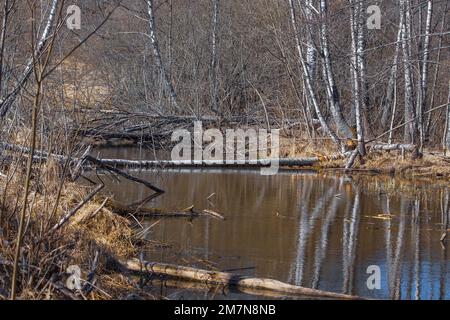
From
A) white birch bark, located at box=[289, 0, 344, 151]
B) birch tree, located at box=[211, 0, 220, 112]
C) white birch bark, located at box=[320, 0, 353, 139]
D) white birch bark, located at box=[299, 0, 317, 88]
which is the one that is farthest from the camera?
birch tree, located at box=[211, 0, 220, 112]

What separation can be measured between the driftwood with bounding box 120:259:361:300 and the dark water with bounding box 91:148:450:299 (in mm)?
175

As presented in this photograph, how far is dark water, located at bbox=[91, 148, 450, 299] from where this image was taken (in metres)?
8.49

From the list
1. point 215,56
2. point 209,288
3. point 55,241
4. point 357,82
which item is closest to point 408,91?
point 357,82

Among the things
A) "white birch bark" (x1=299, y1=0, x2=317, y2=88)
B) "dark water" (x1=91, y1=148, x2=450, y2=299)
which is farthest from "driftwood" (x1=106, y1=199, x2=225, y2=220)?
"white birch bark" (x1=299, y1=0, x2=317, y2=88)

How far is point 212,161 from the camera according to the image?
1780 cm

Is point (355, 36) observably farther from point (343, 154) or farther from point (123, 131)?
point (123, 131)

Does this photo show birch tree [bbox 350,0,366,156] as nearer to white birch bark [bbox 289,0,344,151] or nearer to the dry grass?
white birch bark [bbox 289,0,344,151]

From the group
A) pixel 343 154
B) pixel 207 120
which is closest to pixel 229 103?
pixel 207 120

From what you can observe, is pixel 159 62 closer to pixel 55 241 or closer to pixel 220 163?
pixel 220 163

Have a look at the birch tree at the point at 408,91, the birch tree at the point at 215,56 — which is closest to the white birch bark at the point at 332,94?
the birch tree at the point at 408,91

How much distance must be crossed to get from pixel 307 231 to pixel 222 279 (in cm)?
338

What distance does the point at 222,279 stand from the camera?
7.97 meters
